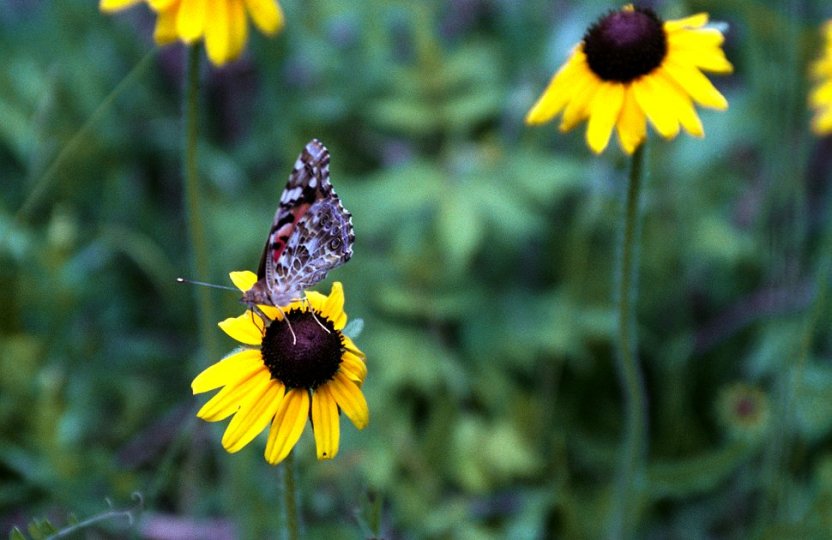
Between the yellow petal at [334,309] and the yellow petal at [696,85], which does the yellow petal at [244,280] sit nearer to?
the yellow petal at [334,309]

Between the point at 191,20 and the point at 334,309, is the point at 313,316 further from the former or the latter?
the point at 191,20

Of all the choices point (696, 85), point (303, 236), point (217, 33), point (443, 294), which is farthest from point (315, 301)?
point (443, 294)

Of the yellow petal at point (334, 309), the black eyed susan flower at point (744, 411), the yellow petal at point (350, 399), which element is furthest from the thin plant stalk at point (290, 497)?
the black eyed susan flower at point (744, 411)

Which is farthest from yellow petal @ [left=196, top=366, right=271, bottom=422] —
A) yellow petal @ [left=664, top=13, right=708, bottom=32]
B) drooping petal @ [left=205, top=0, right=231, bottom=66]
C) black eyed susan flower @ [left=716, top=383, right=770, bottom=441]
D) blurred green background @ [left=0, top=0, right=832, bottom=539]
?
black eyed susan flower @ [left=716, top=383, right=770, bottom=441]

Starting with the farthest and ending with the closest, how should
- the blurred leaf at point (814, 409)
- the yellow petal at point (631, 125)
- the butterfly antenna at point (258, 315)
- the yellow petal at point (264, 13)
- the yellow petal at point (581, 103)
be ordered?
the blurred leaf at point (814, 409), the yellow petal at point (264, 13), the yellow petal at point (581, 103), the yellow petal at point (631, 125), the butterfly antenna at point (258, 315)

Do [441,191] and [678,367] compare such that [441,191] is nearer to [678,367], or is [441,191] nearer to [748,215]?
[678,367]

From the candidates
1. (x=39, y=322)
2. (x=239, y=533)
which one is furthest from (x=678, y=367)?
(x=39, y=322)

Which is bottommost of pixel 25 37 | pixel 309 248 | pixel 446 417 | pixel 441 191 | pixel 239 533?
pixel 239 533
